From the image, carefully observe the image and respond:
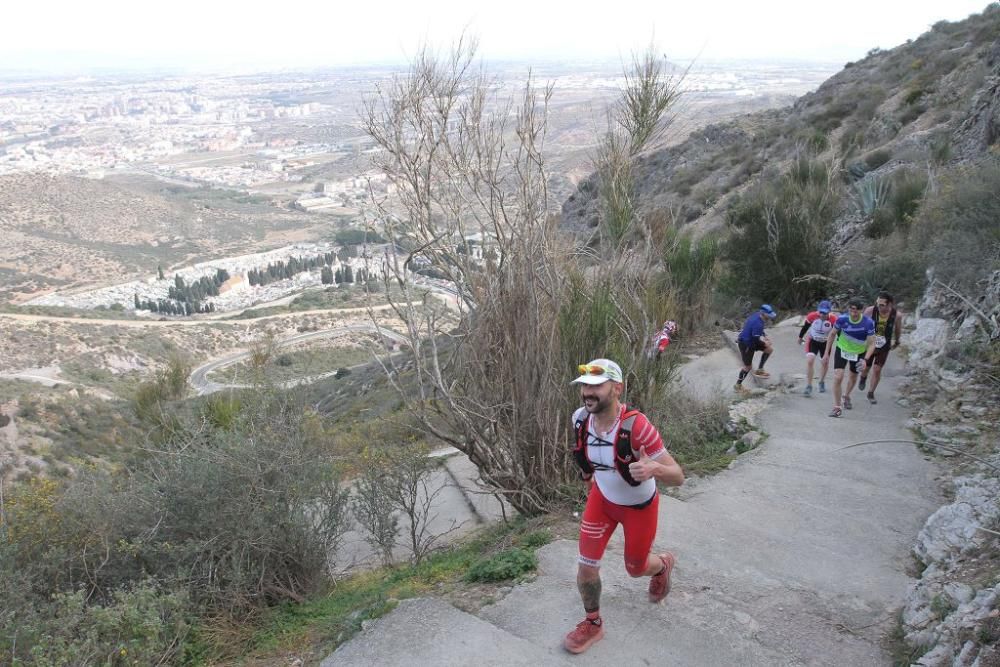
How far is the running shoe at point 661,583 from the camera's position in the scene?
409 centimetres

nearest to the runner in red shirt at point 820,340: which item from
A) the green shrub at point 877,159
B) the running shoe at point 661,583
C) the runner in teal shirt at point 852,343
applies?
the runner in teal shirt at point 852,343

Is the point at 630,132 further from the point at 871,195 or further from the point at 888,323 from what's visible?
the point at 871,195

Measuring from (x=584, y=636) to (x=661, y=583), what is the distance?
612mm

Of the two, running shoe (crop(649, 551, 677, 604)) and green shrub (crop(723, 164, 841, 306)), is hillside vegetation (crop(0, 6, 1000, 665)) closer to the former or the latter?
running shoe (crop(649, 551, 677, 604))

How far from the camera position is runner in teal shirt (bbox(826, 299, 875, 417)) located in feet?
25.4

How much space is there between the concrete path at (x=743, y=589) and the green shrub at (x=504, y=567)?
0.41 feet

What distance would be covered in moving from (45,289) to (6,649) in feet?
244

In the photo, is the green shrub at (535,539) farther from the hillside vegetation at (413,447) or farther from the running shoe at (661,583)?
the running shoe at (661,583)

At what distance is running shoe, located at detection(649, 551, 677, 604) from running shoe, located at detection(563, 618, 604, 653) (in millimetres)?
465

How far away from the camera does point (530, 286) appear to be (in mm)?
4984

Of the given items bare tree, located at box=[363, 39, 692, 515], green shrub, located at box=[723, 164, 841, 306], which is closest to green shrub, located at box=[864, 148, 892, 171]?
green shrub, located at box=[723, 164, 841, 306]

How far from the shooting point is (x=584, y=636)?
3758 millimetres

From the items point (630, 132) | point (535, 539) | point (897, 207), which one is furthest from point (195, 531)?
point (897, 207)

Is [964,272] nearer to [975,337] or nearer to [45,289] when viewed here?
[975,337]
